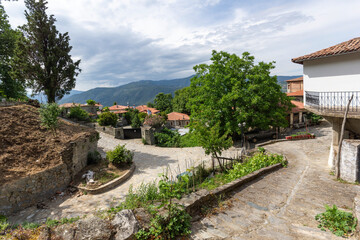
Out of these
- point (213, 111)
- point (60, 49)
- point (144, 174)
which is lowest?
point (144, 174)

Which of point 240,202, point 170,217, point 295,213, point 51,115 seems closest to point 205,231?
point 170,217

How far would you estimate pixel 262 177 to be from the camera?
770 centimetres

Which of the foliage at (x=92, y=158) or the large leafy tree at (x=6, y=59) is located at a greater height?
the large leafy tree at (x=6, y=59)

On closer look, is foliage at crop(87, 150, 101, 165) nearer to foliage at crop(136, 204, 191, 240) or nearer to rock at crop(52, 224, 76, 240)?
rock at crop(52, 224, 76, 240)

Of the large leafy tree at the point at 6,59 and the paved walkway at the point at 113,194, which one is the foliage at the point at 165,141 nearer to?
the paved walkway at the point at 113,194

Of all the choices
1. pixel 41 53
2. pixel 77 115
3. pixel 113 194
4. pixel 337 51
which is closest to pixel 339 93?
pixel 337 51

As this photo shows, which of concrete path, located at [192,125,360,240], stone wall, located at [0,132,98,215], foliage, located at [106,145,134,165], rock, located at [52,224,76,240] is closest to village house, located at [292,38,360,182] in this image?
concrete path, located at [192,125,360,240]

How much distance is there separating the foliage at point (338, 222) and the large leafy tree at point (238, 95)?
495 inches

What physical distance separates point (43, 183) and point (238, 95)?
15.1 metres

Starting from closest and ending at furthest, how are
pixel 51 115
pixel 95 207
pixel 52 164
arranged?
pixel 95 207 < pixel 52 164 < pixel 51 115

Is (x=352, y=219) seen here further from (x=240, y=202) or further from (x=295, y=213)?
(x=240, y=202)

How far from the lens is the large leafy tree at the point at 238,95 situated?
17.1 meters

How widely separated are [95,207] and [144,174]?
171 inches

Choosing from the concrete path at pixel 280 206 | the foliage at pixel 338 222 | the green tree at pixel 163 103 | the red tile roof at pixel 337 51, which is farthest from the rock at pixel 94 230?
the green tree at pixel 163 103
